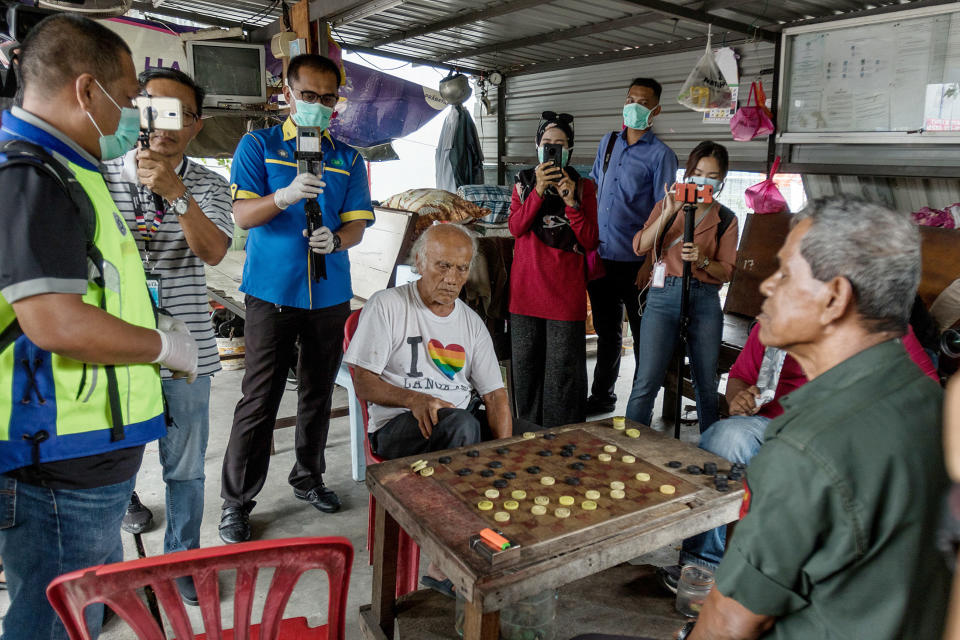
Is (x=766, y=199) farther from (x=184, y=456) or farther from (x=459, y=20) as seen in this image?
(x=184, y=456)

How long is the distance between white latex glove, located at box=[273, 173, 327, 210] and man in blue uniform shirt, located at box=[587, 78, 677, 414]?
2005 millimetres

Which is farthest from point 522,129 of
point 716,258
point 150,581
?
point 150,581

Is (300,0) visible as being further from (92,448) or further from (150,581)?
(150,581)

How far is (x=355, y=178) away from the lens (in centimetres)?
300

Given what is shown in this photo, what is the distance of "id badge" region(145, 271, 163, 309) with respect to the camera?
1928mm

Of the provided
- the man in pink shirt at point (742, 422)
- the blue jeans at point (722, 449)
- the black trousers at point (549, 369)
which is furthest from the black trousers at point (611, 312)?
the blue jeans at point (722, 449)

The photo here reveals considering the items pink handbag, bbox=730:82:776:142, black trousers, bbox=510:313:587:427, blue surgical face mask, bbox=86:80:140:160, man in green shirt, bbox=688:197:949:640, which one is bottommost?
black trousers, bbox=510:313:587:427

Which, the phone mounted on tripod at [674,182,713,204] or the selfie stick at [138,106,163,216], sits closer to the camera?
the selfie stick at [138,106,163,216]

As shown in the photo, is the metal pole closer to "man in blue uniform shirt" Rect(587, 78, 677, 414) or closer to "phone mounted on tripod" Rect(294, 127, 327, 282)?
"man in blue uniform shirt" Rect(587, 78, 677, 414)

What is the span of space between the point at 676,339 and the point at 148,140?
252cm

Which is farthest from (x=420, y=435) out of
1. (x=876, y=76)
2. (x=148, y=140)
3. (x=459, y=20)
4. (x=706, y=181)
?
(x=459, y=20)

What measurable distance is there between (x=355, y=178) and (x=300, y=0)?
56.9 inches

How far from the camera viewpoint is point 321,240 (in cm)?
273

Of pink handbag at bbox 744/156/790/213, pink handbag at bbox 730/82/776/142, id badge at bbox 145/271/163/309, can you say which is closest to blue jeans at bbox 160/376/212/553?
id badge at bbox 145/271/163/309
